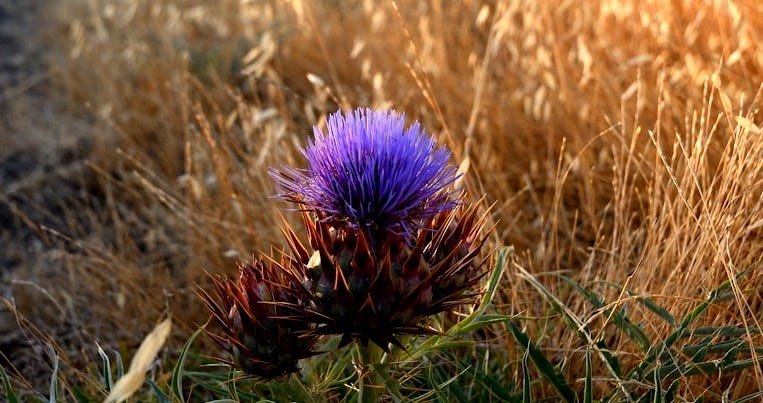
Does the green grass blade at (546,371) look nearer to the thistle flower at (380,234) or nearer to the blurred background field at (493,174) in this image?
the blurred background field at (493,174)

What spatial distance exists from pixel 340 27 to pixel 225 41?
0.98 meters

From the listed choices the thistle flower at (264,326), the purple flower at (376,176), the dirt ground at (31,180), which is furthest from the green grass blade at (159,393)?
the dirt ground at (31,180)

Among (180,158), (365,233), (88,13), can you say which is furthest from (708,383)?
(88,13)

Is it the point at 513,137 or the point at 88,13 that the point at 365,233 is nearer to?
the point at 513,137

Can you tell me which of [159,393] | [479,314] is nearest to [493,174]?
[479,314]

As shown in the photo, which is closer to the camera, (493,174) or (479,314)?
(479,314)

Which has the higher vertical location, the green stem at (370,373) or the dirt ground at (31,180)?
the green stem at (370,373)

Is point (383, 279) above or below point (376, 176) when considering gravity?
below

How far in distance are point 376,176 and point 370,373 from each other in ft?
1.34

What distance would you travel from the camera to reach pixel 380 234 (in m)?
1.49

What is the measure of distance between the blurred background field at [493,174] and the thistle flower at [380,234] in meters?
0.22

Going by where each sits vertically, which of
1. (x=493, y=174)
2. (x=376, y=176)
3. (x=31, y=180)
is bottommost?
(x=31, y=180)

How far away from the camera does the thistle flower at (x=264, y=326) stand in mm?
1511

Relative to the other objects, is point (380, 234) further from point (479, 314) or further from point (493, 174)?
point (493, 174)
